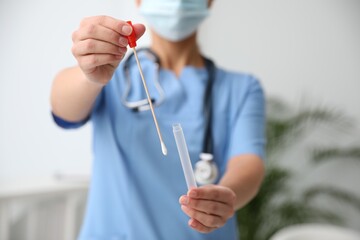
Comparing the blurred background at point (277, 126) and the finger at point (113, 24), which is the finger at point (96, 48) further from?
the blurred background at point (277, 126)

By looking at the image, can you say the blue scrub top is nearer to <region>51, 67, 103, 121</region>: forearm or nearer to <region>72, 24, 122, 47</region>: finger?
<region>51, 67, 103, 121</region>: forearm

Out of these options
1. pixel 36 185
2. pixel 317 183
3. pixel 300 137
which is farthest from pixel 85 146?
pixel 317 183

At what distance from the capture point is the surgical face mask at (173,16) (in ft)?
2.40

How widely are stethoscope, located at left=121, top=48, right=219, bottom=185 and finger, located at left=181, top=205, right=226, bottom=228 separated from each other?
0.63 feet

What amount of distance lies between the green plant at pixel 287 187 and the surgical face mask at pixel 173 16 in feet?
3.24

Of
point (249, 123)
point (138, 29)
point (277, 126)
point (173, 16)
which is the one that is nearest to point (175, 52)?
point (173, 16)

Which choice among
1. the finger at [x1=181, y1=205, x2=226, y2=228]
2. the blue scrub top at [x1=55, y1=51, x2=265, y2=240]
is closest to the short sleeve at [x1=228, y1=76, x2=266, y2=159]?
the blue scrub top at [x1=55, y1=51, x2=265, y2=240]

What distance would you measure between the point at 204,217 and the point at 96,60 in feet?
0.78

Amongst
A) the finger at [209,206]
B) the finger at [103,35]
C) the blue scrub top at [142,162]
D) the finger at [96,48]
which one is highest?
the finger at [103,35]

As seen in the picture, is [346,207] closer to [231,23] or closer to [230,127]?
[231,23]

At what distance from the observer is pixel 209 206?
454 mm

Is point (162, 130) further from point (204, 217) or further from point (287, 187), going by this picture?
point (287, 187)

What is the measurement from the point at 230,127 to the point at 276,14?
1.24 meters

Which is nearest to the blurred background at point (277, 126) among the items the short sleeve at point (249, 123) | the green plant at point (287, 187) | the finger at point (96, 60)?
the green plant at point (287, 187)
